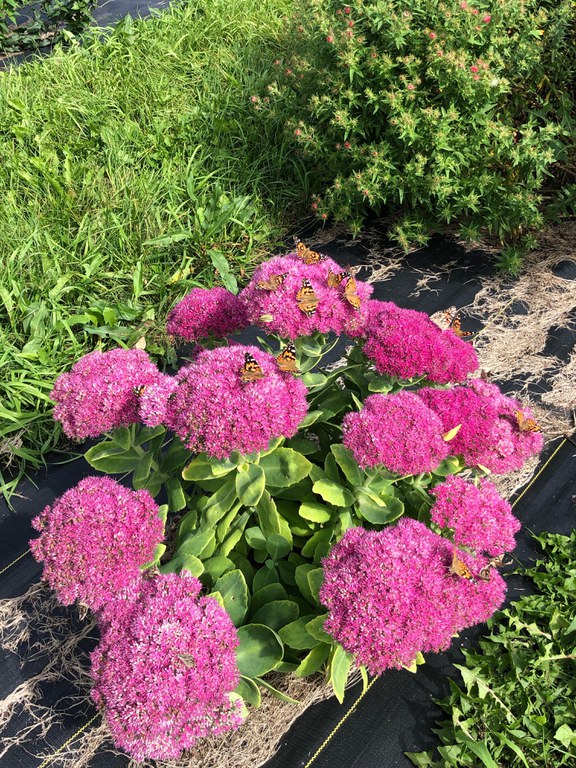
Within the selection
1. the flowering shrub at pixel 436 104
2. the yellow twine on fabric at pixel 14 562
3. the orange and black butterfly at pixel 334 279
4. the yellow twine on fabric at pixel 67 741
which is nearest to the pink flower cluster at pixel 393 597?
the orange and black butterfly at pixel 334 279

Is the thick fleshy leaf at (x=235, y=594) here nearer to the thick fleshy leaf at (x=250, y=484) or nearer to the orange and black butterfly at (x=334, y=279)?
the thick fleshy leaf at (x=250, y=484)

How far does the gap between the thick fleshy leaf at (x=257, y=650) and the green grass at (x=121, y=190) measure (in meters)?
1.35

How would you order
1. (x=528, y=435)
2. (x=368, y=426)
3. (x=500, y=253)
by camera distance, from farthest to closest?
1. (x=500, y=253)
2. (x=528, y=435)
3. (x=368, y=426)

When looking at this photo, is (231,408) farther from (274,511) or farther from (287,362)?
(274,511)

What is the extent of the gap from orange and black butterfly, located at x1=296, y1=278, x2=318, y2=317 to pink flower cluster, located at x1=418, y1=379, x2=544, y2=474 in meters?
0.37

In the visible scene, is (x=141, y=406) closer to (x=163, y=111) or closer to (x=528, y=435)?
(x=528, y=435)

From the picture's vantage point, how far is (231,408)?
4.16ft

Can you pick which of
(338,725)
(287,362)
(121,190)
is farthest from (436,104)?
(338,725)

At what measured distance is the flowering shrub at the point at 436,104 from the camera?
2.76m

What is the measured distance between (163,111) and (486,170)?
2.10m

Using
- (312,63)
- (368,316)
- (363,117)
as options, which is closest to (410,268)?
(363,117)

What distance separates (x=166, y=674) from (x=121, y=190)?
2.80 metres

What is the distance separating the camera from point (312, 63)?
308 cm

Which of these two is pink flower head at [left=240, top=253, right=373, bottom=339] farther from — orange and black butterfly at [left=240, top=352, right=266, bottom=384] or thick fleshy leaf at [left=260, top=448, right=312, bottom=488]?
thick fleshy leaf at [left=260, top=448, right=312, bottom=488]
